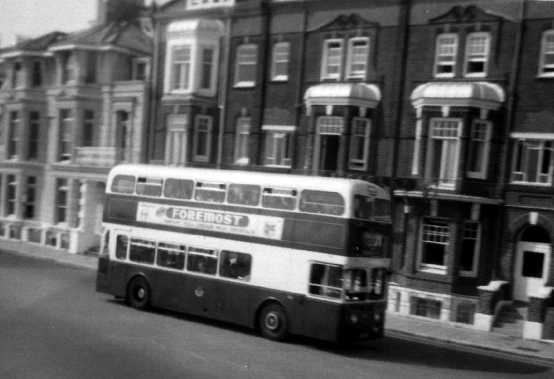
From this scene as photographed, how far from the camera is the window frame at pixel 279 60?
26.5 metres

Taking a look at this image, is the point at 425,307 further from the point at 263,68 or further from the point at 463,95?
the point at 263,68

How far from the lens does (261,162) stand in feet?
88.4

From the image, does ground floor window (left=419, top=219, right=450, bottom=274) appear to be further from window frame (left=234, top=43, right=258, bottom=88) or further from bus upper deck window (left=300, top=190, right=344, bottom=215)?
window frame (left=234, top=43, right=258, bottom=88)

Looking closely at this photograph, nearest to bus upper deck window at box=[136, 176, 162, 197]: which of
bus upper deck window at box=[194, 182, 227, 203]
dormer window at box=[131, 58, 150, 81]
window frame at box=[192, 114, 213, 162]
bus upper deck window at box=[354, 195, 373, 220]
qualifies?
bus upper deck window at box=[194, 182, 227, 203]

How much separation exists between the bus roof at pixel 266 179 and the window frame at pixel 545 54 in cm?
845

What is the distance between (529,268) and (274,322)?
9.91 meters

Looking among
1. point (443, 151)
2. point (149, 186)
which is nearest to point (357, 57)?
point (443, 151)

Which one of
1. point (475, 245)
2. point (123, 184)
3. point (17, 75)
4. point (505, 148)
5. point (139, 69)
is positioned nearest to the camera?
point (123, 184)

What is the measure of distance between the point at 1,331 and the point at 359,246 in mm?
8136

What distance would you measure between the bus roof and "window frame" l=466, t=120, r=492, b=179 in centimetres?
674

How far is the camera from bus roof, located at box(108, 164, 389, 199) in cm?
1559

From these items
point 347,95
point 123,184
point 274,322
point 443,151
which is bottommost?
point 274,322

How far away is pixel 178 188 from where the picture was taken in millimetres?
18516

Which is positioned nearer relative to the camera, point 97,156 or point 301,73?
point 301,73
